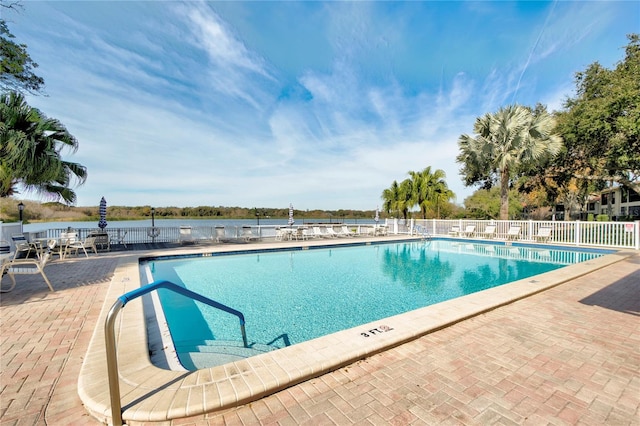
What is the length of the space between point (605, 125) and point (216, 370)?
723 inches

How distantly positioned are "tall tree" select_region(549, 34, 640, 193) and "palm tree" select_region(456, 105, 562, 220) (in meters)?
1.56

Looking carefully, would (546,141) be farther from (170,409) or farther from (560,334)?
(170,409)

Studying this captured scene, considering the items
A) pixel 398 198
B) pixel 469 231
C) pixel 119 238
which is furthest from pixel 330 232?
pixel 119 238

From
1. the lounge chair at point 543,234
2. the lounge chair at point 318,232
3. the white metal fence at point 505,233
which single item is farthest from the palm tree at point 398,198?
the lounge chair at point 543,234

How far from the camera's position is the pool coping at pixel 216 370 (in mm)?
1908

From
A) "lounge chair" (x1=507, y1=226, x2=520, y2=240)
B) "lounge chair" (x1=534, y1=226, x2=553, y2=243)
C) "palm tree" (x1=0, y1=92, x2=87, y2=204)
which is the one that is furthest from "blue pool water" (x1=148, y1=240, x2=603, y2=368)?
"palm tree" (x1=0, y1=92, x2=87, y2=204)

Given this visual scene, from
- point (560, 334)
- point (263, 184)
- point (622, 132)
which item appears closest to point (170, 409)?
point (560, 334)

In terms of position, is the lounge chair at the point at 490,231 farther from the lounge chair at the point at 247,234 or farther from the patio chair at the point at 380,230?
the lounge chair at the point at 247,234

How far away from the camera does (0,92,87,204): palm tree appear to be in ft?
22.5

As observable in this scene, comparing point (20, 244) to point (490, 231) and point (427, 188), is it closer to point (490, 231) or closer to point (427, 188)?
point (490, 231)

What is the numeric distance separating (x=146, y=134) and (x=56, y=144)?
20.1ft

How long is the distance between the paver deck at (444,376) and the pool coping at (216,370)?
8 centimetres

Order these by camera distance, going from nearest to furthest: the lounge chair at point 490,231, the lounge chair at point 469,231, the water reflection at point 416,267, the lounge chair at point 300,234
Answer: the water reflection at point 416,267 < the lounge chair at point 300,234 < the lounge chair at point 490,231 < the lounge chair at point 469,231

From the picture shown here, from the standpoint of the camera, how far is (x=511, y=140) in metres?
→ 13.9
